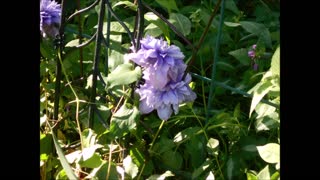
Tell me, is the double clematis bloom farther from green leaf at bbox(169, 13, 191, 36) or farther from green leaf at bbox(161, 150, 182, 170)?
green leaf at bbox(169, 13, 191, 36)

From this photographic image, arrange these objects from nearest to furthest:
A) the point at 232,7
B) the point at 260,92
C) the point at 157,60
Result: 1. the point at 157,60
2. the point at 260,92
3. the point at 232,7

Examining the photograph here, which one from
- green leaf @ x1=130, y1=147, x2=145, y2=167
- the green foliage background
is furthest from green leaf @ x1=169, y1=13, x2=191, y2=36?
green leaf @ x1=130, y1=147, x2=145, y2=167

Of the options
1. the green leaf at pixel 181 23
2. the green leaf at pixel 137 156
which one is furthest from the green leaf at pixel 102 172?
the green leaf at pixel 181 23

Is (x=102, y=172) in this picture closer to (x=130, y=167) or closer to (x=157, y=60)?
(x=130, y=167)

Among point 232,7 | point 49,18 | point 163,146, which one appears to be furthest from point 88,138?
point 232,7

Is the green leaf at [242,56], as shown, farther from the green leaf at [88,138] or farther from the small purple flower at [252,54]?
the green leaf at [88,138]
